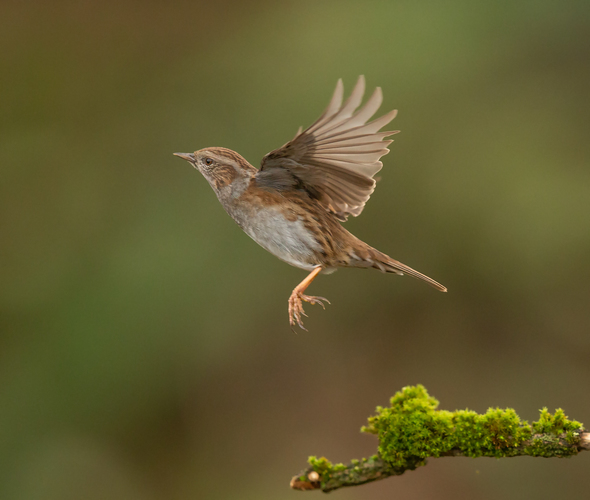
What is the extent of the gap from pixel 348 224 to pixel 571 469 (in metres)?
3.37

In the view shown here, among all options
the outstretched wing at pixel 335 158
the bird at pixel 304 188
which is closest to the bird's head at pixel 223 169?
the bird at pixel 304 188

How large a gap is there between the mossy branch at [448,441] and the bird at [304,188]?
2.30 ft

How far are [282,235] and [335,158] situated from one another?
1.57 ft

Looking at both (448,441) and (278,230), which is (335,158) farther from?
(448,441)

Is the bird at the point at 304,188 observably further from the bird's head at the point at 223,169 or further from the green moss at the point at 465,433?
the green moss at the point at 465,433

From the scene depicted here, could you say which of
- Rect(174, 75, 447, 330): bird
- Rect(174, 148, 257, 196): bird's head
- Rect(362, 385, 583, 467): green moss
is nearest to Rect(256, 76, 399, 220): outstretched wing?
Rect(174, 75, 447, 330): bird

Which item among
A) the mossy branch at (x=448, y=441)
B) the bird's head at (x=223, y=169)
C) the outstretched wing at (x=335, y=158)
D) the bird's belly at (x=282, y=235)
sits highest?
the outstretched wing at (x=335, y=158)

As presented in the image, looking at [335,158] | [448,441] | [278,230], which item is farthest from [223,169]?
[448,441]

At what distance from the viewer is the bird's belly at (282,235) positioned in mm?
3395

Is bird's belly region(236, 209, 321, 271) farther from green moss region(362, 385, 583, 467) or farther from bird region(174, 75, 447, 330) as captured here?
green moss region(362, 385, 583, 467)

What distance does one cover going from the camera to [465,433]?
10.1 ft

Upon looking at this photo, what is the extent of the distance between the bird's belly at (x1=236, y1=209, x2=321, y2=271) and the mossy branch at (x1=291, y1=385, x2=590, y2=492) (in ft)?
3.01

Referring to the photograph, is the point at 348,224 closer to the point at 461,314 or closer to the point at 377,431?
the point at 461,314

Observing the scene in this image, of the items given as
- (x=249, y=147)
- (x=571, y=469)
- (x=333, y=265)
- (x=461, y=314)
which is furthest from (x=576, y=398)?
(x=333, y=265)
